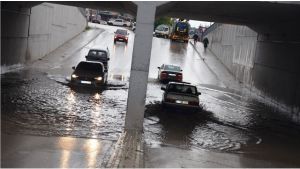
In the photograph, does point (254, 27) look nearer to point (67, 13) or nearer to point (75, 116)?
point (75, 116)

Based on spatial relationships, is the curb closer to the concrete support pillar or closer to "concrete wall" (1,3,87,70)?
the concrete support pillar

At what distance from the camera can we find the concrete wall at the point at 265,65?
1016 inches

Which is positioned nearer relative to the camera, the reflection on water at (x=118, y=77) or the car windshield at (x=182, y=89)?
the car windshield at (x=182, y=89)

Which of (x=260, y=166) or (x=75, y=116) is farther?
(x=75, y=116)

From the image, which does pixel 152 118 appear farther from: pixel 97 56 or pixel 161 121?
pixel 97 56

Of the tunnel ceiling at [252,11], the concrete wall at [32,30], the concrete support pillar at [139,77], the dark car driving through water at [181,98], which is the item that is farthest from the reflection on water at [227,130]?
the concrete wall at [32,30]

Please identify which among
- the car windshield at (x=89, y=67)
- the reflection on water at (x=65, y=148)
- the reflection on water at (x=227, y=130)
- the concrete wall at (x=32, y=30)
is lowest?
the reflection on water at (x=227, y=130)

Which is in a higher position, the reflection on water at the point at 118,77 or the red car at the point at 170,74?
the red car at the point at 170,74

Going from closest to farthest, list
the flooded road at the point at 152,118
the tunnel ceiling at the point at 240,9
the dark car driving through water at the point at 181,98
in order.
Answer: the flooded road at the point at 152,118 < the tunnel ceiling at the point at 240,9 < the dark car driving through water at the point at 181,98

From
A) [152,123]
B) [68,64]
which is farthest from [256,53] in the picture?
[152,123]

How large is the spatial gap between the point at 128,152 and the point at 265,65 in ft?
70.5

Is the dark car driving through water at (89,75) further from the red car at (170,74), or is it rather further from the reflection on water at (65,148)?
the reflection on water at (65,148)

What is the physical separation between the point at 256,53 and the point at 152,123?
61.6 ft

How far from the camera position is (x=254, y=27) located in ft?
111
